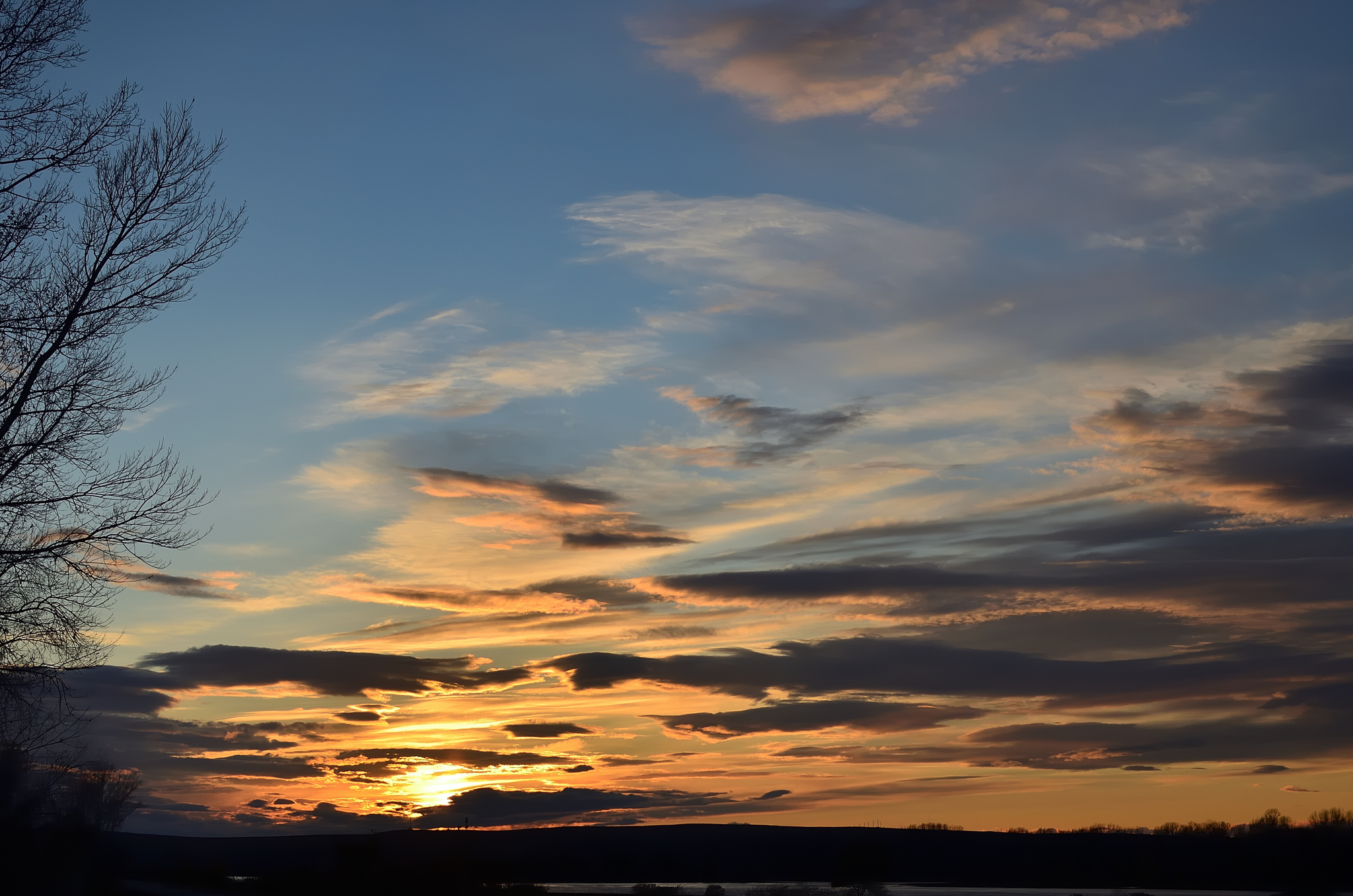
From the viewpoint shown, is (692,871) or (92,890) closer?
(92,890)

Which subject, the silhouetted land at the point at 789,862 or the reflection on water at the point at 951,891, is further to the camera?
the reflection on water at the point at 951,891

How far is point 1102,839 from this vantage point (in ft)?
520

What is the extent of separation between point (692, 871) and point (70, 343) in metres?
182

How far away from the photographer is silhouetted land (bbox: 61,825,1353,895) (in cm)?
4094

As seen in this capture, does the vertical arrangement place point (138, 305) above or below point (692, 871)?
above

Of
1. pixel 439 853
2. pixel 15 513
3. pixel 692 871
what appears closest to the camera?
pixel 15 513

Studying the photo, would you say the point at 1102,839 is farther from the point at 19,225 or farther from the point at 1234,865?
the point at 19,225

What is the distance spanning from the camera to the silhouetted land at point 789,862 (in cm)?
4094

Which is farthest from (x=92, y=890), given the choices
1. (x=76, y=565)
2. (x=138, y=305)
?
(x=138, y=305)

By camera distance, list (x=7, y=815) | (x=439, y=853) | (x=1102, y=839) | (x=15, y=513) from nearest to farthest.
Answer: (x=15, y=513) → (x=7, y=815) → (x=439, y=853) → (x=1102, y=839)

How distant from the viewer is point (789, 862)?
184 metres

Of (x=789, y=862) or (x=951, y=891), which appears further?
(x=789, y=862)

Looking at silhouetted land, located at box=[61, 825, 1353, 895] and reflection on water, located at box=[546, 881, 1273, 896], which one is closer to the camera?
silhouetted land, located at box=[61, 825, 1353, 895]

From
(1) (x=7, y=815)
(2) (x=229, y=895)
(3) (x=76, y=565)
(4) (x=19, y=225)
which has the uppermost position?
(4) (x=19, y=225)
